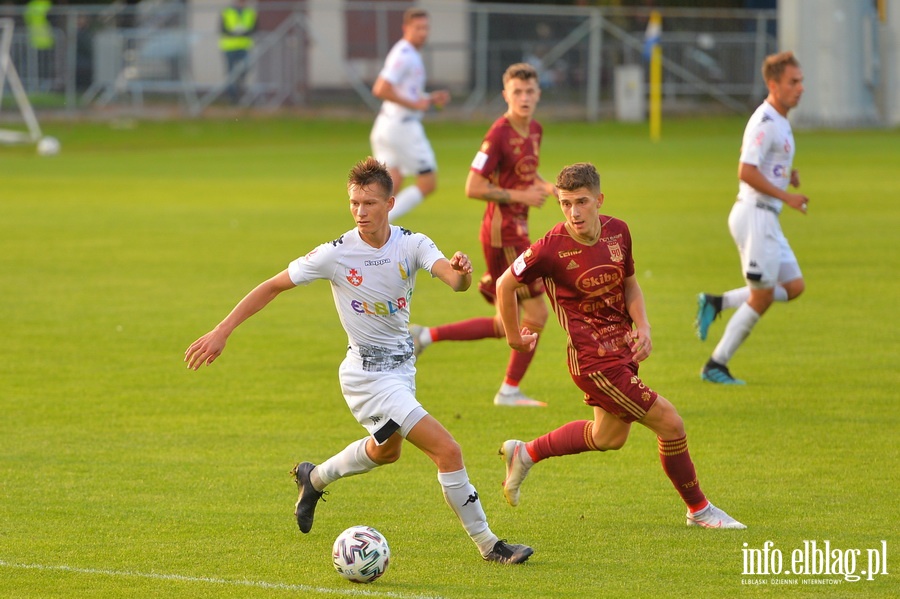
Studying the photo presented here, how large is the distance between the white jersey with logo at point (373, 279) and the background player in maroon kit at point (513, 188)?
123 inches

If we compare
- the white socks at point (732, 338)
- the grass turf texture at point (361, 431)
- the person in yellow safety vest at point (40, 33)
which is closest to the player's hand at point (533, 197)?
the grass turf texture at point (361, 431)

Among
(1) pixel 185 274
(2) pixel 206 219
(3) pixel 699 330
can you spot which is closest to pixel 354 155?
(2) pixel 206 219

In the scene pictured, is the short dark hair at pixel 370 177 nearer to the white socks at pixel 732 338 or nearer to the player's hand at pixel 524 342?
the player's hand at pixel 524 342

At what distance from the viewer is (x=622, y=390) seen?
659cm

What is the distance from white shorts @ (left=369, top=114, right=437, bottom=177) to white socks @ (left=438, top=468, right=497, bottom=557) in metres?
11.0

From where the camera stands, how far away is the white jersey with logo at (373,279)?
645 cm

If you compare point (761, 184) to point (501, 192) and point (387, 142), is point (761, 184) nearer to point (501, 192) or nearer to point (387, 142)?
point (501, 192)

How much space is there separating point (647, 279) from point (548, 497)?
8.02 metres

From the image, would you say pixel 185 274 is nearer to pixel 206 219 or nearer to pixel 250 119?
pixel 206 219

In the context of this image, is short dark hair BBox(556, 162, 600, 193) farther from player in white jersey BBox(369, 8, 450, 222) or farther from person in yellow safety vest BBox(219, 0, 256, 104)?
person in yellow safety vest BBox(219, 0, 256, 104)

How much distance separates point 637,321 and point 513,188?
336cm

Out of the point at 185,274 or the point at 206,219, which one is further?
the point at 206,219

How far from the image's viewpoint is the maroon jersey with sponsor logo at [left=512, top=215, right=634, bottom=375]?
6.64 meters

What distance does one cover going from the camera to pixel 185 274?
1569cm
